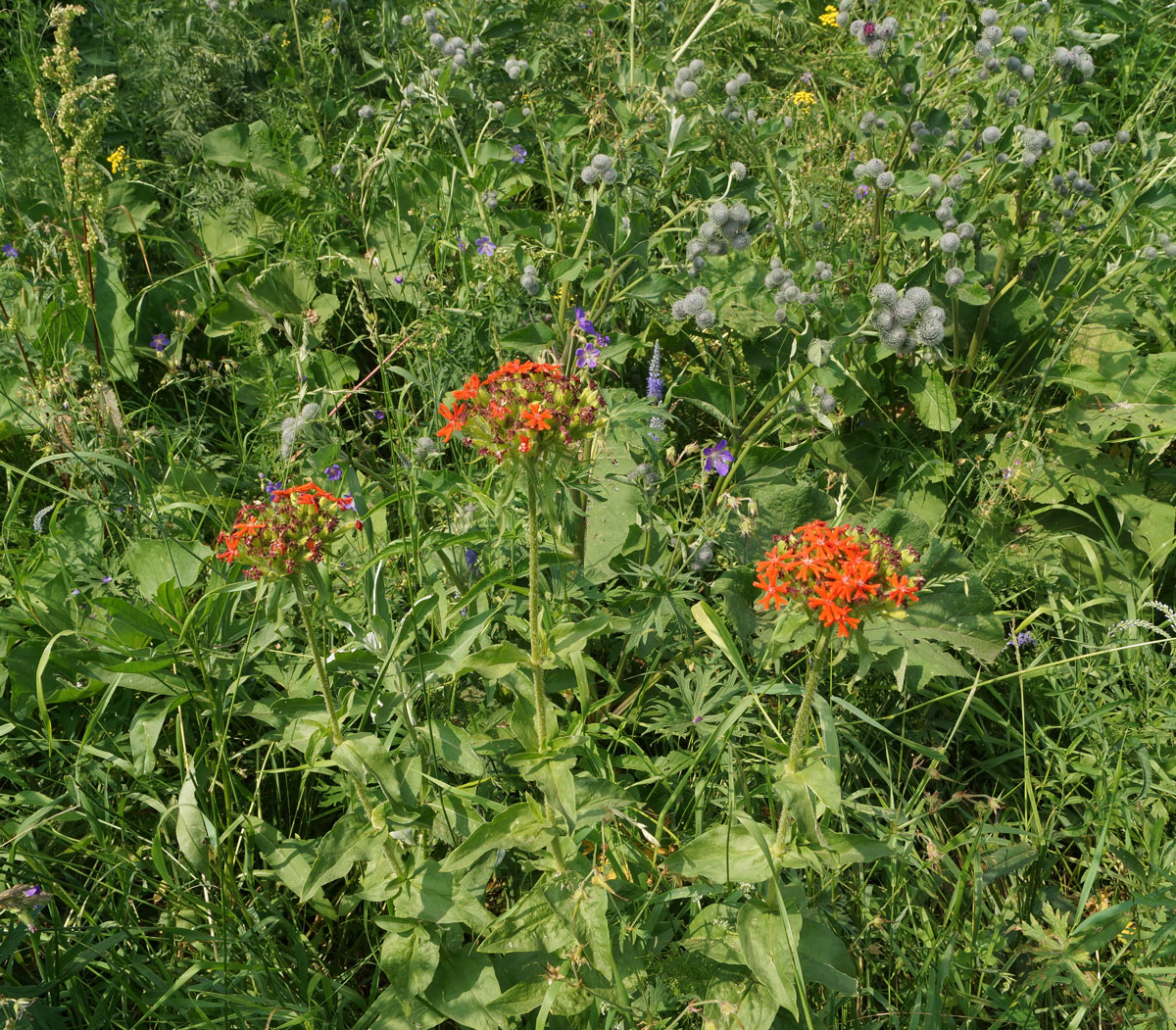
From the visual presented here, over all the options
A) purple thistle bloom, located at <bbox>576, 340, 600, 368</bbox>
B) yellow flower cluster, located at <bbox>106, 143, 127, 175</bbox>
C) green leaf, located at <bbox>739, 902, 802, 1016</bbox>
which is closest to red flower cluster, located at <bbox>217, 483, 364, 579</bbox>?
green leaf, located at <bbox>739, 902, 802, 1016</bbox>

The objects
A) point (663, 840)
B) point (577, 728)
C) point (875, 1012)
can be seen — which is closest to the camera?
point (577, 728)

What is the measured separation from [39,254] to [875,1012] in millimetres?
3701

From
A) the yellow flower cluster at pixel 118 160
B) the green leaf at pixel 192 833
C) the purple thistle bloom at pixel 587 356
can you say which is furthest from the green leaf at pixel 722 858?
the yellow flower cluster at pixel 118 160

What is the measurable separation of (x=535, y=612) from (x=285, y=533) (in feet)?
1.54

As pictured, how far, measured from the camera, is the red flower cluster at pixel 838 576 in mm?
1532

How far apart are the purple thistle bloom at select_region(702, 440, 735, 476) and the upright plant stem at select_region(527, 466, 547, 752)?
97 cm

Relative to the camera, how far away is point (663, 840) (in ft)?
7.41

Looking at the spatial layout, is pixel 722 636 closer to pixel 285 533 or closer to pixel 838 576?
pixel 838 576

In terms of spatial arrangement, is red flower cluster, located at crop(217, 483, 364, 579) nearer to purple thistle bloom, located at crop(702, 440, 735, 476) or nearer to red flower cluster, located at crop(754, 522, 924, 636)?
red flower cluster, located at crop(754, 522, 924, 636)

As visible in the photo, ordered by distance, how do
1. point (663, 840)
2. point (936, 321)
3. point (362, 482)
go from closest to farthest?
point (663, 840)
point (936, 321)
point (362, 482)

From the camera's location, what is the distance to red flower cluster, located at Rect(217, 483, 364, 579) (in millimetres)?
1640

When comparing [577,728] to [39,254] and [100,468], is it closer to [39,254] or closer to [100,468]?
[100,468]

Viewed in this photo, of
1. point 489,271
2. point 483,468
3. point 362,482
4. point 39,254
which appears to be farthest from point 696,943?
point 39,254

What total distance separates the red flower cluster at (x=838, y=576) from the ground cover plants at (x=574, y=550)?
1 centimetres
